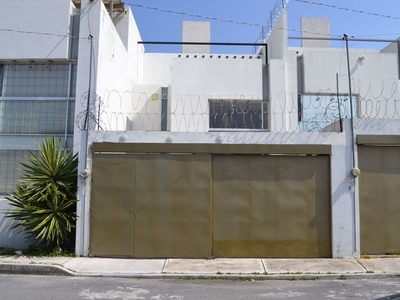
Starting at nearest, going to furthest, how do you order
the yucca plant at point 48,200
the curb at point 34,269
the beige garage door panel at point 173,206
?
1. the curb at point 34,269
2. the yucca plant at point 48,200
3. the beige garage door panel at point 173,206

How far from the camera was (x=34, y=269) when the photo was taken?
7883mm

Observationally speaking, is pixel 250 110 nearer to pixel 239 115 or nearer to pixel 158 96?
pixel 239 115

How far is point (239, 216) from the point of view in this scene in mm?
9023

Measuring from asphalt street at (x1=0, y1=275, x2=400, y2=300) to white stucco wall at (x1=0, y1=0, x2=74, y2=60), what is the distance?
5817 mm

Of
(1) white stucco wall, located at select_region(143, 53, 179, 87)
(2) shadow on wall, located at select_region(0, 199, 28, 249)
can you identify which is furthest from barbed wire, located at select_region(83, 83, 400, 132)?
(2) shadow on wall, located at select_region(0, 199, 28, 249)

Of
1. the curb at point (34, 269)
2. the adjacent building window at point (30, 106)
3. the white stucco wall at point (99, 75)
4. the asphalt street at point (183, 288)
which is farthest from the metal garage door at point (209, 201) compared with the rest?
the adjacent building window at point (30, 106)


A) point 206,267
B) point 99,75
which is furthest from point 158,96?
point 206,267

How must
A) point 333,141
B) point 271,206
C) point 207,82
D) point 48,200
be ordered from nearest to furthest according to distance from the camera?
point 48,200, point 271,206, point 333,141, point 207,82

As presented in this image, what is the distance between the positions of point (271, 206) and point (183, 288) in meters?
3.20

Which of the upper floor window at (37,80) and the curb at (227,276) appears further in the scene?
the upper floor window at (37,80)

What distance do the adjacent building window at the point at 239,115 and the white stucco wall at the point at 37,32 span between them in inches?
231

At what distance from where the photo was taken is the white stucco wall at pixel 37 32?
10.2m

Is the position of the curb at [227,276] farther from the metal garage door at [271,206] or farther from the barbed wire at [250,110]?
the barbed wire at [250,110]

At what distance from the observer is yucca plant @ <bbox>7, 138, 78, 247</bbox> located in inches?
337
